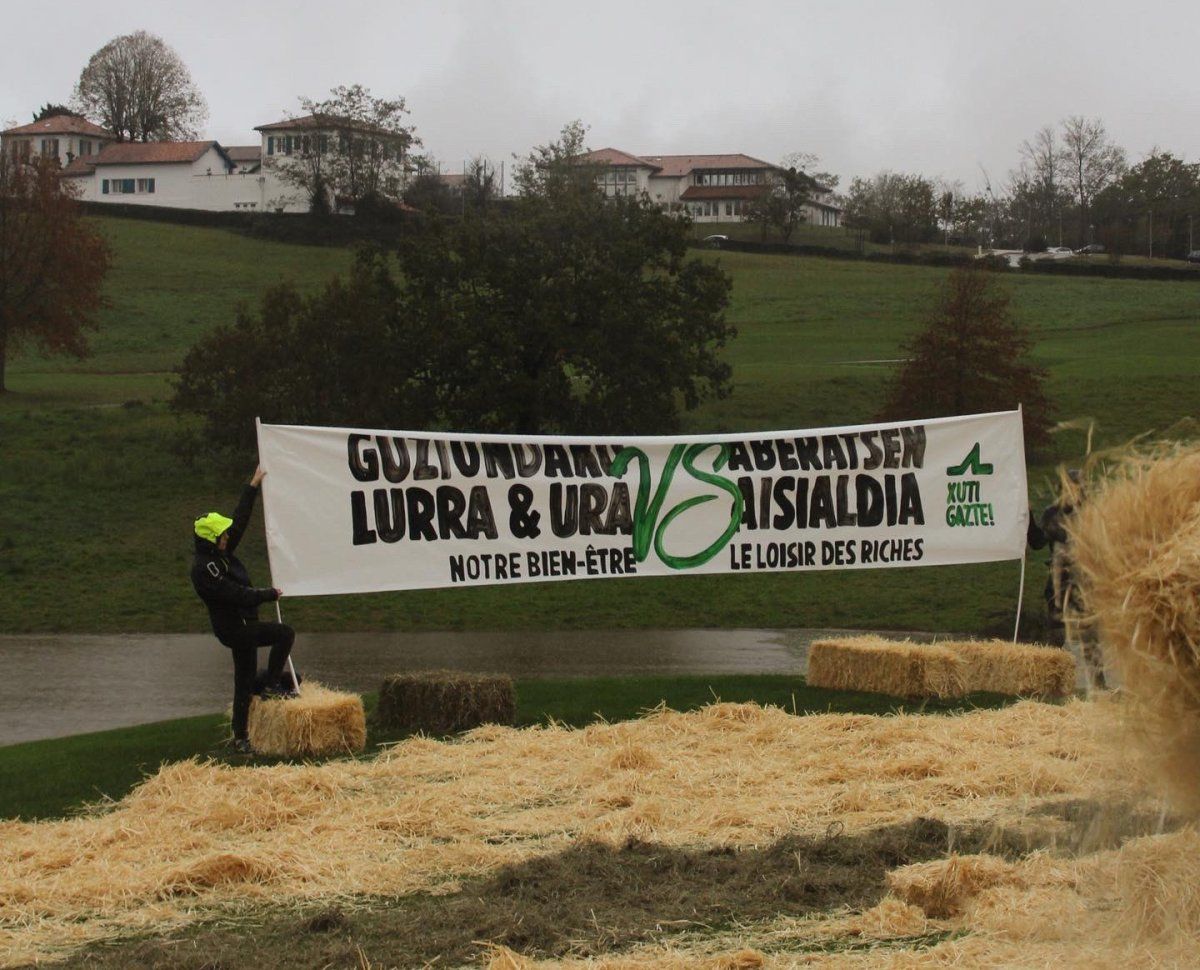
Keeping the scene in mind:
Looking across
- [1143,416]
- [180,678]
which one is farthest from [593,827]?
[1143,416]

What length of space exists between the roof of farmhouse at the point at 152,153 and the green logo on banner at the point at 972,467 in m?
110

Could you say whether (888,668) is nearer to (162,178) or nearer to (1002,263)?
(1002,263)

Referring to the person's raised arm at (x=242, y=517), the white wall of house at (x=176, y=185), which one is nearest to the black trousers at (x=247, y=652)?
the person's raised arm at (x=242, y=517)

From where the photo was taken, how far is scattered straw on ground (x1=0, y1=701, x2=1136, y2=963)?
816 cm

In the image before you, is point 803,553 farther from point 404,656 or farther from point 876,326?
point 876,326

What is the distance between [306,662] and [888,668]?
7.41m

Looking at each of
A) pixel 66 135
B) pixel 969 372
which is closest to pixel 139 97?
pixel 66 135

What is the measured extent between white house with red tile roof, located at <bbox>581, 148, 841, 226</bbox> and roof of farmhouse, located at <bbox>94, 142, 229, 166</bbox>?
147ft

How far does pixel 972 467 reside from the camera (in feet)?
52.6

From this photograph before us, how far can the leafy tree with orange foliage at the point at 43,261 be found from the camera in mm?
41344

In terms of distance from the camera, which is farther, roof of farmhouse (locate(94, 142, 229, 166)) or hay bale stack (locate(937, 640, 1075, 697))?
roof of farmhouse (locate(94, 142, 229, 166))

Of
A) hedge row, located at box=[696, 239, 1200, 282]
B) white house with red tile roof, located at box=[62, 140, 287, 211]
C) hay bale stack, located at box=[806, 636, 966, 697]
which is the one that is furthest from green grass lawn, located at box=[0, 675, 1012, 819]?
white house with red tile roof, located at box=[62, 140, 287, 211]

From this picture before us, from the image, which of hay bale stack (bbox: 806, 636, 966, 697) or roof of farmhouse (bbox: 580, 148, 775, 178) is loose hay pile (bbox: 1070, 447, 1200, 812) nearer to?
hay bale stack (bbox: 806, 636, 966, 697)

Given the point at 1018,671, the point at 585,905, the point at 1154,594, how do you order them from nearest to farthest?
the point at 1154,594 < the point at 585,905 < the point at 1018,671
